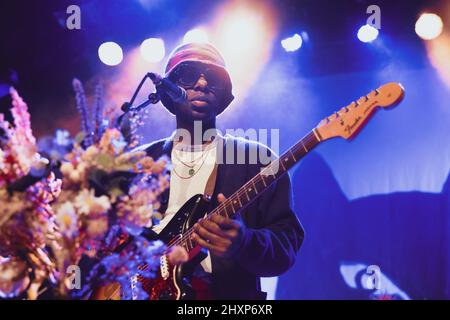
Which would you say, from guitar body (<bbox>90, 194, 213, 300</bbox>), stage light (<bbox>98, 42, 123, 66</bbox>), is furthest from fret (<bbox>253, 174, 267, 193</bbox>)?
stage light (<bbox>98, 42, 123, 66</bbox>)

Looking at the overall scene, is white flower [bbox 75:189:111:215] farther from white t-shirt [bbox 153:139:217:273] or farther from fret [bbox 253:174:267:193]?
white t-shirt [bbox 153:139:217:273]

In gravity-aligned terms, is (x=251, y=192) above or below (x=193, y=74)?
below

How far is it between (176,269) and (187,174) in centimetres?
59

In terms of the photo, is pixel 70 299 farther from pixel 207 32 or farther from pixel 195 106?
pixel 207 32

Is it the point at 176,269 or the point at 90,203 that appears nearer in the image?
the point at 90,203

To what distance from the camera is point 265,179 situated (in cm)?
214

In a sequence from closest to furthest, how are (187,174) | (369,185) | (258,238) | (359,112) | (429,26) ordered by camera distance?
(359,112), (258,238), (187,174), (429,26), (369,185)

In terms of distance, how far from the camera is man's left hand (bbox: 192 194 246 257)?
1.90m

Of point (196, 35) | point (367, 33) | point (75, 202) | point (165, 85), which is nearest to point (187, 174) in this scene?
point (165, 85)

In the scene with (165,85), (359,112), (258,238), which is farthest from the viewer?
(258,238)

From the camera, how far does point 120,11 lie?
3.64 metres

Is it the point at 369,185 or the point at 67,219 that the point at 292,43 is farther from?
the point at 67,219

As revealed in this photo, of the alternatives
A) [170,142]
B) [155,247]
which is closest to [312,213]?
[170,142]

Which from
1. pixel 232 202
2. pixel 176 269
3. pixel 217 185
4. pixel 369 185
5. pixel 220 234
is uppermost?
pixel 369 185
